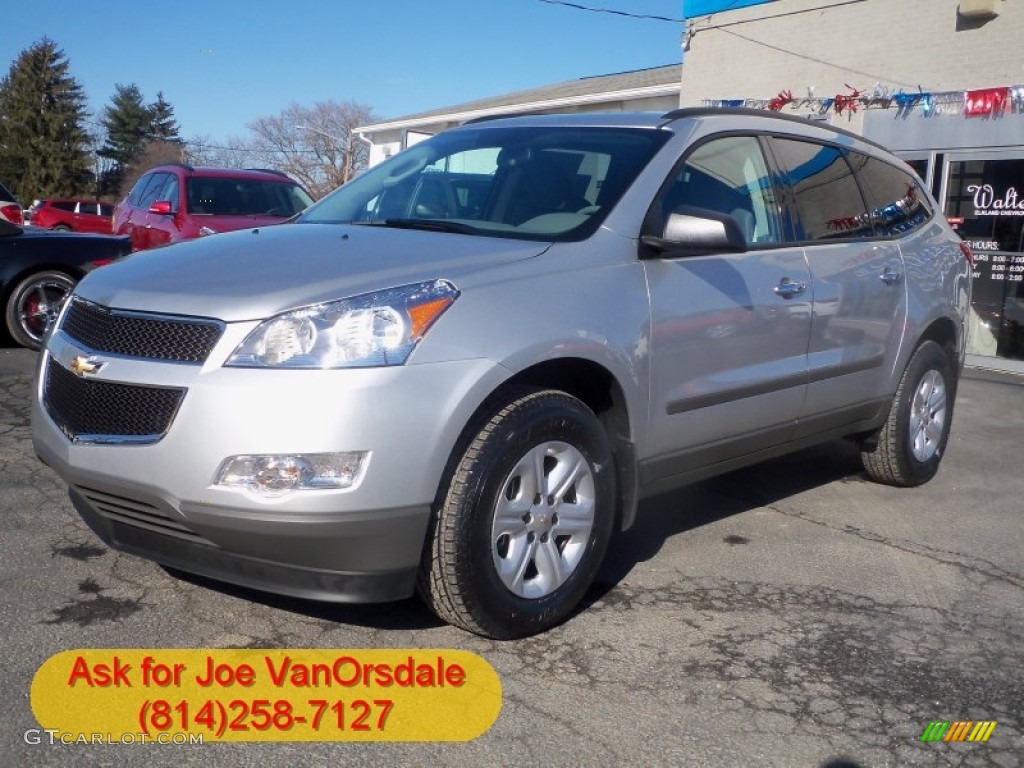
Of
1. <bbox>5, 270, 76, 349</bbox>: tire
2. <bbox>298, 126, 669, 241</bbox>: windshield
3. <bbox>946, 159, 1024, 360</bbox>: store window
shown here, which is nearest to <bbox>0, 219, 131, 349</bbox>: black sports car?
<bbox>5, 270, 76, 349</bbox>: tire

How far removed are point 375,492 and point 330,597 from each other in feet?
1.23

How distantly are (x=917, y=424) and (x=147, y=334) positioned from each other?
4.19 m

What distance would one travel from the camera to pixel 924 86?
11.4 m

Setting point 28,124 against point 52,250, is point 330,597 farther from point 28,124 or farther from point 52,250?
point 28,124

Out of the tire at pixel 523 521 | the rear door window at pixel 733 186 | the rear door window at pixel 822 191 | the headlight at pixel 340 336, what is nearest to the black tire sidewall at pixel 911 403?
the rear door window at pixel 822 191

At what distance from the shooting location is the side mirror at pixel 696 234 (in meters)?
3.92

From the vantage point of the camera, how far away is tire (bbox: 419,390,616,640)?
3309 millimetres

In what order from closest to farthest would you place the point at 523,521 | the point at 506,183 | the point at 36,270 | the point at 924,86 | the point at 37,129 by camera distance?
the point at 523,521, the point at 506,183, the point at 36,270, the point at 924,86, the point at 37,129

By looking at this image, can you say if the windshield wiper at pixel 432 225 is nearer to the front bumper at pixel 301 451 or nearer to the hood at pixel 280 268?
the hood at pixel 280 268

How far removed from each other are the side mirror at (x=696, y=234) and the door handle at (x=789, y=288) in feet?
2.01

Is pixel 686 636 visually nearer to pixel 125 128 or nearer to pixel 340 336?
pixel 340 336

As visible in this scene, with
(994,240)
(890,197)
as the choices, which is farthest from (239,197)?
(994,240)

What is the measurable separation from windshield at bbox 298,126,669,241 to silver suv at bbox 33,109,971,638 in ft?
0.05

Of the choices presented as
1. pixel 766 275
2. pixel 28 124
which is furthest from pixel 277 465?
pixel 28 124
